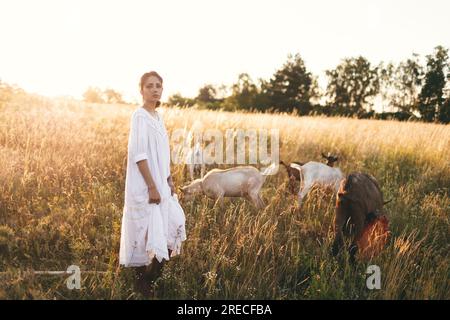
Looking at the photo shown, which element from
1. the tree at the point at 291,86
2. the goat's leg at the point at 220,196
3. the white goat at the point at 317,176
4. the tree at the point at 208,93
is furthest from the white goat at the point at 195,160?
the tree at the point at 208,93

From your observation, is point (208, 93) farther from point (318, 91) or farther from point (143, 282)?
point (143, 282)

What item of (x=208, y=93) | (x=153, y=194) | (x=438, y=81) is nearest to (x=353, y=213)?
(x=153, y=194)

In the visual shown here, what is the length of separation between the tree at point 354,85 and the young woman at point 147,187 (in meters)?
46.4

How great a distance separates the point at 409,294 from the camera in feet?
11.4

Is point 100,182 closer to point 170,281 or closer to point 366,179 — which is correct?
point 170,281

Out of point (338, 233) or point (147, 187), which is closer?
point (147, 187)

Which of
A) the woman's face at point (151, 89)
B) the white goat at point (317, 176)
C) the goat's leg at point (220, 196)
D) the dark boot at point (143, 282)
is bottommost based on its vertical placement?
the dark boot at point (143, 282)

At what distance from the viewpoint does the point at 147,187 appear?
2930mm

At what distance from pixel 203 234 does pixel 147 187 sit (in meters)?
1.46

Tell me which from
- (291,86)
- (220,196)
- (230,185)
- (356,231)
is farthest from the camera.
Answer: (291,86)

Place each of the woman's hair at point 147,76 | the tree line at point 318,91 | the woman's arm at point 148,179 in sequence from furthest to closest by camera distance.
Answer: the tree line at point 318,91
the woman's hair at point 147,76
the woman's arm at point 148,179

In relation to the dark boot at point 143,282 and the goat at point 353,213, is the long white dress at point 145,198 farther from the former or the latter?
the goat at point 353,213

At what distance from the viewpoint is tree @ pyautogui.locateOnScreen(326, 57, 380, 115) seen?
156ft

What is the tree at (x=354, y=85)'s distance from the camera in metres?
47.4
